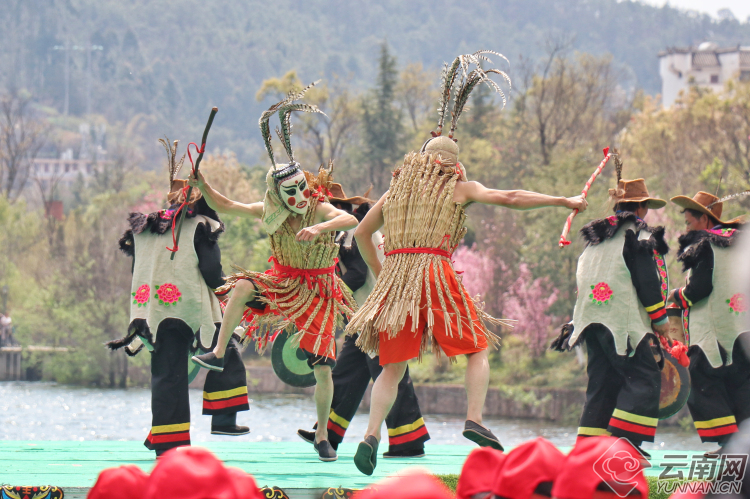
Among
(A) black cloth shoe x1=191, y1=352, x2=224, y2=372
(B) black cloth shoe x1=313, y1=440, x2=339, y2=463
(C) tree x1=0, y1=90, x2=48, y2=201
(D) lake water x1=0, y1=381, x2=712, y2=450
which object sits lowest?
(D) lake water x1=0, y1=381, x2=712, y2=450

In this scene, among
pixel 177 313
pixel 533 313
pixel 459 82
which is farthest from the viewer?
pixel 533 313

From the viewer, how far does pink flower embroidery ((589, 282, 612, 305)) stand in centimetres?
655

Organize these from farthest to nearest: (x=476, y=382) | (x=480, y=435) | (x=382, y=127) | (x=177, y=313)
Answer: (x=382, y=127), (x=177, y=313), (x=476, y=382), (x=480, y=435)

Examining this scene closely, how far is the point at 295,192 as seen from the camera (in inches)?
243

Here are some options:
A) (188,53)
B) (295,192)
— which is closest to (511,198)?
(295,192)

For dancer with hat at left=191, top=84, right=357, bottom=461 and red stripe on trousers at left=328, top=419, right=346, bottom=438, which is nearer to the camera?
dancer with hat at left=191, top=84, right=357, bottom=461

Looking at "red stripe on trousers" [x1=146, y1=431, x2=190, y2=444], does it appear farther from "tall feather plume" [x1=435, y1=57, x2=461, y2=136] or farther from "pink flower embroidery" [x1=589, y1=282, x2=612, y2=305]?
"pink flower embroidery" [x1=589, y1=282, x2=612, y2=305]

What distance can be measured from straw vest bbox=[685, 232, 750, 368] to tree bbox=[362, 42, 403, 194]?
35.7m

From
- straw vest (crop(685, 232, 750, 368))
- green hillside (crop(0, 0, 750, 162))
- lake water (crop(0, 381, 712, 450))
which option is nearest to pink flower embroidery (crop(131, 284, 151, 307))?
straw vest (crop(685, 232, 750, 368))

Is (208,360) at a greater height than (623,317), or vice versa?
(623,317)

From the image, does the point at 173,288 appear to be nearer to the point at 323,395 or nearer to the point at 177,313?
the point at 177,313

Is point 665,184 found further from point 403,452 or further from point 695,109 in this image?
point 403,452

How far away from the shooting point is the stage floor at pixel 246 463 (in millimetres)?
5234

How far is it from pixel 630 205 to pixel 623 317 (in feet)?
2.70
